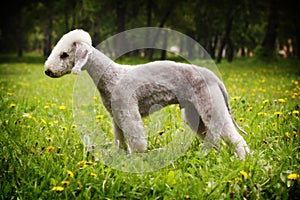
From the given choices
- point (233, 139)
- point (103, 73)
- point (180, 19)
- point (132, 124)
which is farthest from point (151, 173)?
point (180, 19)

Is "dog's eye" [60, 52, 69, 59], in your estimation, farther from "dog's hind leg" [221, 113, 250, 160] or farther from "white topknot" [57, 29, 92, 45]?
"dog's hind leg" [221, 113, 250, 160]

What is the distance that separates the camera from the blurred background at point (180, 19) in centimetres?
1966

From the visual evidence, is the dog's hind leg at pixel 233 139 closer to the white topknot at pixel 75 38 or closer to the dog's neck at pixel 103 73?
the dog's neck at pixel 103 73

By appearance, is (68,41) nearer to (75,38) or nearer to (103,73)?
(75,38)

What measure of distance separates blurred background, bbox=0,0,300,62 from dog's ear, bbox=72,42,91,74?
15856mm

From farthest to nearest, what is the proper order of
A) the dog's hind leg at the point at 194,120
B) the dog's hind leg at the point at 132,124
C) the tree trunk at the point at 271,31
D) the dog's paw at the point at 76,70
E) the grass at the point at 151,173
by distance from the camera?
the tree trunk at the point at 271,31 < the dog's hind leg at the point at 194,120 < the dog's hind leg at the point at 132,124 < the dog's paw at the point at 76,70 < the grass at the point at 151,173

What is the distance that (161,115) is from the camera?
530cm

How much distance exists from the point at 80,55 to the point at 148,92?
777mm

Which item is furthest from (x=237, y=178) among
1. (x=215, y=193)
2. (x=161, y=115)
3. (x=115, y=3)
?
(x=115, y=3)

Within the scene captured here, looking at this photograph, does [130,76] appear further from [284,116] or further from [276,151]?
[284,116]

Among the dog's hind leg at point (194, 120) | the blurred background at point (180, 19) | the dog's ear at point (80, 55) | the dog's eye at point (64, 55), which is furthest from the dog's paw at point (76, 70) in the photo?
the blurred background at point (180, 19)

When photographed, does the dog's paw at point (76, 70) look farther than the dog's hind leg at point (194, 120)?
No

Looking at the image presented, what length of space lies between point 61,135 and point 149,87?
131cm

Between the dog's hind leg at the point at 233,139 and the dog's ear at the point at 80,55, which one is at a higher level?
the dog's ear at the point at 80,55
